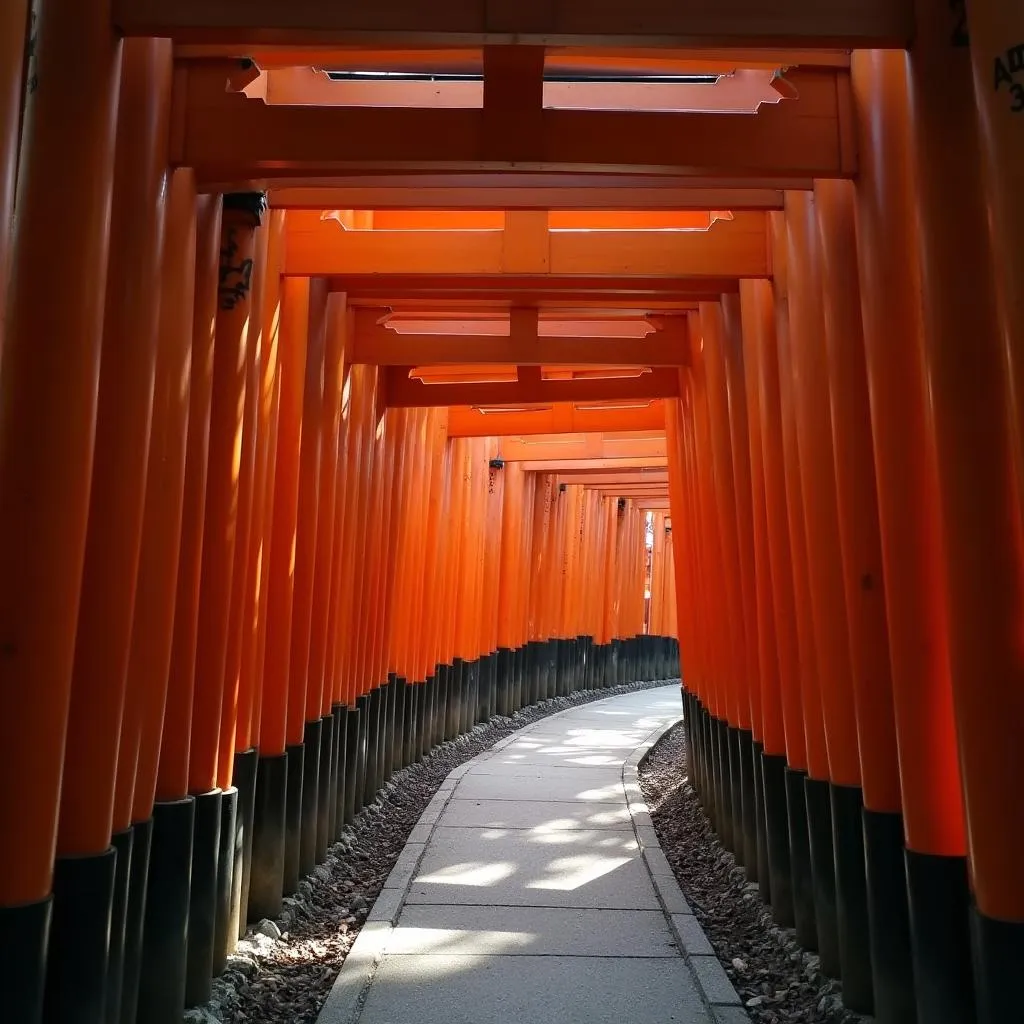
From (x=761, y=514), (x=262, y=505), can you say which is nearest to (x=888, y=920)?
(x=761, y=514)

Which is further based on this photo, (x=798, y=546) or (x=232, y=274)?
(x=798, y=546)

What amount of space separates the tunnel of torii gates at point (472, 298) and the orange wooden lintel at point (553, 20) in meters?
0.01

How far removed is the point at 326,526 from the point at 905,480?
4281mm

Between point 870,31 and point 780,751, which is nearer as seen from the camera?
point 870,31

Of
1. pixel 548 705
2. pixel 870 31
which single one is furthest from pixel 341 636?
pixel 548 705

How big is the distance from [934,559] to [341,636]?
4.99 metres

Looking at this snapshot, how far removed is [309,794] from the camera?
6582 millimetres

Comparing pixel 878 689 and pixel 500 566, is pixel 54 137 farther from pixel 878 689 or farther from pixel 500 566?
pixel 500 566

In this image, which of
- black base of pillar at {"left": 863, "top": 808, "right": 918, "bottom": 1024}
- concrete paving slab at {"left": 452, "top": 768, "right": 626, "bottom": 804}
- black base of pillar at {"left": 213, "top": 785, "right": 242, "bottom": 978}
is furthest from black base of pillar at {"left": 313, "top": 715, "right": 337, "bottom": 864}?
black base of pillar at {"left": 863, "top": 808, "right": 918, "bottom": 1024}

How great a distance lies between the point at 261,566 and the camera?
18.0 ft

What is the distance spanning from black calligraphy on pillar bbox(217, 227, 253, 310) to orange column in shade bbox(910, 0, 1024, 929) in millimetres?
2927

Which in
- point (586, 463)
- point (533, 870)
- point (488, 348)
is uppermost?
point (586, 463)

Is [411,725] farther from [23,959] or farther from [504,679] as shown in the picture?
[23,959]

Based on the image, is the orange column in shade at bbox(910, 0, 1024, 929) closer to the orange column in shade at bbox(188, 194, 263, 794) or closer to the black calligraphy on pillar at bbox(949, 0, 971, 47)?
→ the black calligraphy on pillar at bbox(949, 0, 971, 47)
